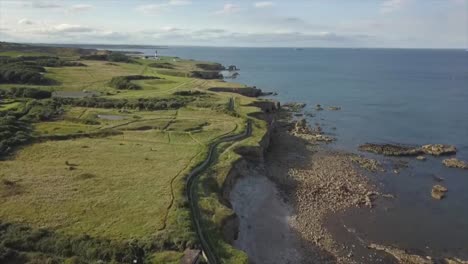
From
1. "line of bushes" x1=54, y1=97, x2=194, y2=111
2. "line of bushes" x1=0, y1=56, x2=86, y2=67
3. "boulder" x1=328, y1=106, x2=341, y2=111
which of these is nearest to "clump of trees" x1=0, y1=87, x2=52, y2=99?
"line of bushes" x1=54, y1=97, x2=194, y2=111

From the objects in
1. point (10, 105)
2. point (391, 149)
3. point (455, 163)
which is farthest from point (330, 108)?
point (10, 105)

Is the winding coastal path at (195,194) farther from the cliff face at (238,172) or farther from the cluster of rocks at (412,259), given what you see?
the cluster of rocks at (412,259)

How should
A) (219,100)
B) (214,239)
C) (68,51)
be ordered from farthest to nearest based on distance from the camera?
(68,51)
(219,100)
(214,239)

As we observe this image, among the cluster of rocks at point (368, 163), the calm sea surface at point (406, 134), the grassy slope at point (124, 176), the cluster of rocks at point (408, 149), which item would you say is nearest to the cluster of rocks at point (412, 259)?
the calm sea surface at point (406, 134)

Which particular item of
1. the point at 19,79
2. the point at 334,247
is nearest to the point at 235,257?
the point at 334,247

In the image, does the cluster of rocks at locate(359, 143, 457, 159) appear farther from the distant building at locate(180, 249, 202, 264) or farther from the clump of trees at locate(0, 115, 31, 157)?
the clump of trees at locate(0, 115, 31, 157)

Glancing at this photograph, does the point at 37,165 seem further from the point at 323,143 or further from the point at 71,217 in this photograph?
the point at 323,143
